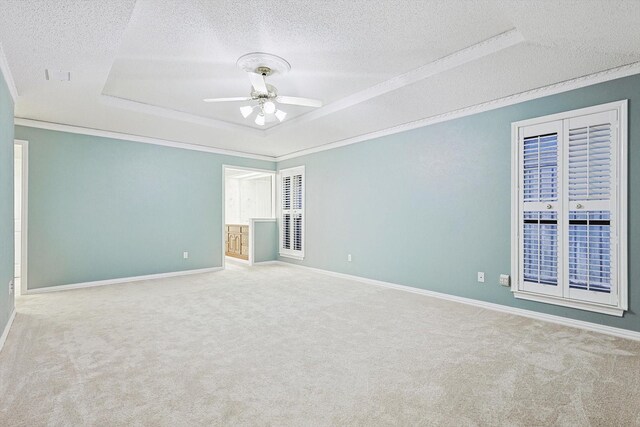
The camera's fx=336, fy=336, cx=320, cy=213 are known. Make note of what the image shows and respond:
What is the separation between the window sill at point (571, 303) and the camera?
3061 millimetres

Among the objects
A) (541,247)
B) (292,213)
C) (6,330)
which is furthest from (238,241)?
(541,247)

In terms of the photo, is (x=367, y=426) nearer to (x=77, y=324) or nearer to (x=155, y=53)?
(x=77, y=324)

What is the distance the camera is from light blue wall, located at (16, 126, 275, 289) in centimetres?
475

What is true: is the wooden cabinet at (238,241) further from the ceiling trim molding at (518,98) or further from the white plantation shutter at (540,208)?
the white plantation shutter at (540,208)

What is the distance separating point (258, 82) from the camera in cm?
315

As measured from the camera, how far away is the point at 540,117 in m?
3.54

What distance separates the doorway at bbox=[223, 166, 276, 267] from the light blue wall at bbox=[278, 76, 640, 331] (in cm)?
182

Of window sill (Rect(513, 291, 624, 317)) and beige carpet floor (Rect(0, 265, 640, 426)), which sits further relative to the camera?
window sill (Rect(513, 291, 624, 317))

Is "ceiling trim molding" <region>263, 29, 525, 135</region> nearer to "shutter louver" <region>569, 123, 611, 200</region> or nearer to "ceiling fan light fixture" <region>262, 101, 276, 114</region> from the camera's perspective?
"ceiling fan light fixture" <region>262, 101, 276, 114</region>

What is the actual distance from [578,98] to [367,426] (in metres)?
3.58

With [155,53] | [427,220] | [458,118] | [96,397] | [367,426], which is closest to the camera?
[367,426]

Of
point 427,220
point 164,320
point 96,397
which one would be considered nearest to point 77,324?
point 164,320

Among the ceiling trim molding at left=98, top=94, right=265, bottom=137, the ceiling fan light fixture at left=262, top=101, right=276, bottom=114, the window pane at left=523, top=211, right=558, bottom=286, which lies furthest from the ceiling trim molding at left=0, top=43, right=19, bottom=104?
the window pane at left=523, top=211, right=558, bottom=286

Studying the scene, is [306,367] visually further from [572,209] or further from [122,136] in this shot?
[122,136]
